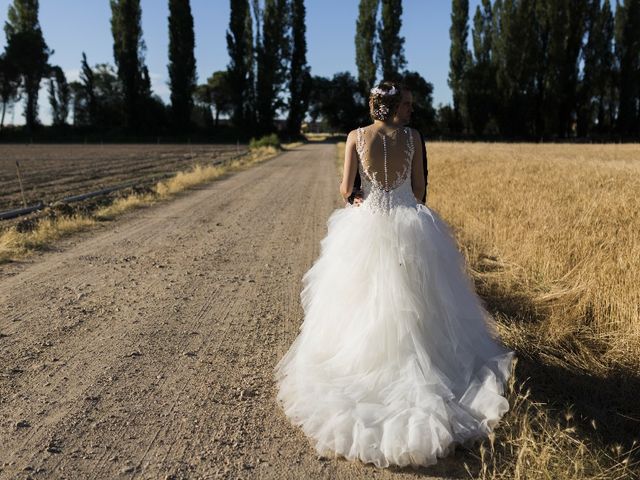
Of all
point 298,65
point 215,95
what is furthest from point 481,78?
point 215,95

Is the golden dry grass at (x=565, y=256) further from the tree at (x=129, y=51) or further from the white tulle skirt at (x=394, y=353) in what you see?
the tree at (x=129, y=51)

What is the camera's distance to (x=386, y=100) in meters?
3.27

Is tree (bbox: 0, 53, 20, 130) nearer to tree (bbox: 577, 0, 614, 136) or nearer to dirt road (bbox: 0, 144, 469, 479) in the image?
tree (bbox: 577, 0, 614, 136)

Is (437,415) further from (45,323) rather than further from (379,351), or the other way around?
(45,323)

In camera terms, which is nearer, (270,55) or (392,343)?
(392,343)

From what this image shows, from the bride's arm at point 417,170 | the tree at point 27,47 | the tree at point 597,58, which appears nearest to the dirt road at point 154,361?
the bride's arm at point 417,170

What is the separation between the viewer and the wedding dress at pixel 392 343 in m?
2.79

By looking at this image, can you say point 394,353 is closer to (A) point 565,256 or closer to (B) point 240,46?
(A) point 565,256

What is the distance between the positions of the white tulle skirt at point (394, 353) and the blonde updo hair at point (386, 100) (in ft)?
1.99

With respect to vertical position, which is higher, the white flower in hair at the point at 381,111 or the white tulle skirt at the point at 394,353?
the white flower in hair at the point at 381,111

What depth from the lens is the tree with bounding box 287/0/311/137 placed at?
6356 centimetres

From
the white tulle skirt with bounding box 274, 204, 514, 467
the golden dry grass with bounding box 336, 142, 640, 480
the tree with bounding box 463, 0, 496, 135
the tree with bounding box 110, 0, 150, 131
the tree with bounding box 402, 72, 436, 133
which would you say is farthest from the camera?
the tree with bounding box 402, 72, 436, 133

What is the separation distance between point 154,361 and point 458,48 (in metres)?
60.1

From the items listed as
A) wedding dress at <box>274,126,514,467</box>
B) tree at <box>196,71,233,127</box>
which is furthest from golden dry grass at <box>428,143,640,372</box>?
tree at <box>196,71,233,127</box>
